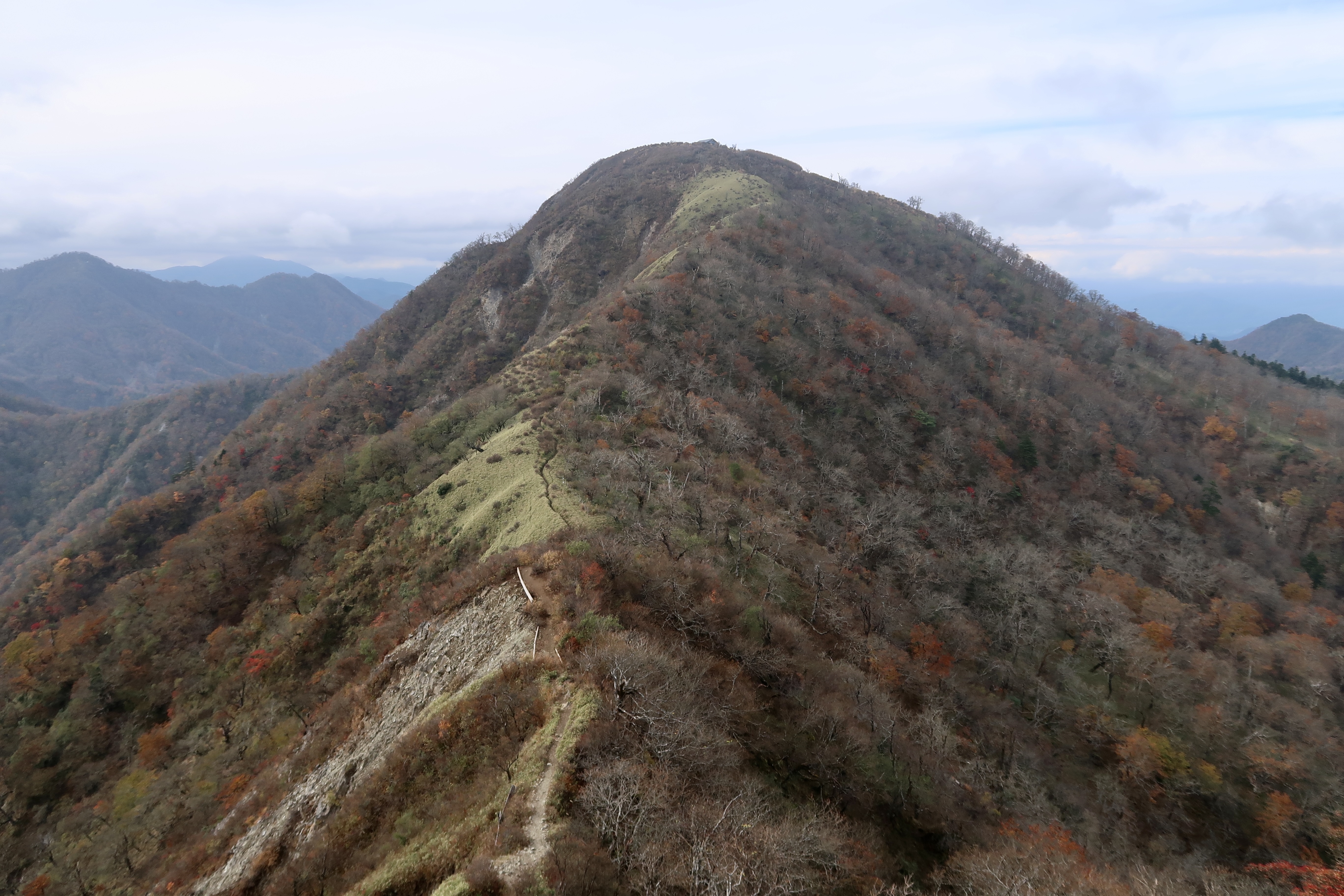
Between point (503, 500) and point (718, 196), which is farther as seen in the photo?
point (718, 196)

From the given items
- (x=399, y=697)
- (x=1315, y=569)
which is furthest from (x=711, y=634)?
(x=1315, y=569)

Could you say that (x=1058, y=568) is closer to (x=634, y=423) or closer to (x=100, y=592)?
(x=634, y=423)

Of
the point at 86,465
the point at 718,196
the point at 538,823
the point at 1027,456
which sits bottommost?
the point at 86,465

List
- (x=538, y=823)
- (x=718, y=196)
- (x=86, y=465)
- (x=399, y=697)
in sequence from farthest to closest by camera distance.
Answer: (x=86, y=465) < (x=718, y=196) < (x=399, y=697) < (x=538, y=823)

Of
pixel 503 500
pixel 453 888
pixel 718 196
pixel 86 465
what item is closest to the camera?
pixel 453 888

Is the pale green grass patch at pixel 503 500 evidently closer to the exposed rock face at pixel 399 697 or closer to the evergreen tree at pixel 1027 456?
the exposed rock face at pixel 399 697

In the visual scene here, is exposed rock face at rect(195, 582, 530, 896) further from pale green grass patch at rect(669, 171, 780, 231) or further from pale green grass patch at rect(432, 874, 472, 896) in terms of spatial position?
pale green grass patch at rect(669, 171, 780, 231)

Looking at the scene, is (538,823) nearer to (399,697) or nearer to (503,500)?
(399,697)

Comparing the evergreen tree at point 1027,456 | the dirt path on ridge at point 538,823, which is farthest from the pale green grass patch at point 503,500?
the evergreen tree at point 1027,456
